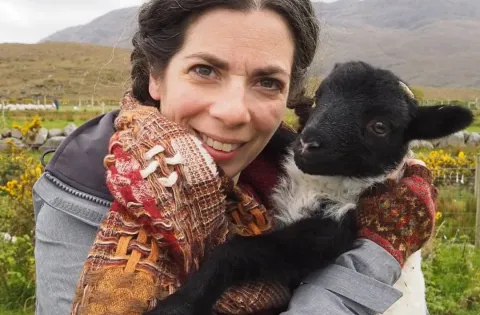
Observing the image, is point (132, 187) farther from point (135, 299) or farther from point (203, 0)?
point (203, 0)

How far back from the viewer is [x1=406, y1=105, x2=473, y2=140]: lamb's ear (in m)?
3.12

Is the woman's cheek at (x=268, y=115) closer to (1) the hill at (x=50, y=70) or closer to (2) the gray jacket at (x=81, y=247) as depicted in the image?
(2) the gray jacket at (x=81, y=247)

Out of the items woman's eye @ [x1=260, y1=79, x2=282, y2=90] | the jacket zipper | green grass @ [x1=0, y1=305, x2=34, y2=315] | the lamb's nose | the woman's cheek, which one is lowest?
green grass @ [x1=0, y1=305, x2=34, y2=315]

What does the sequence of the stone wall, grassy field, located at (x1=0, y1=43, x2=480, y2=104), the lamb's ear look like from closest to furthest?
the lamb's ear → the stone wall → grassy field, located at (x1=0, y1=43, x2=480, y2=104)

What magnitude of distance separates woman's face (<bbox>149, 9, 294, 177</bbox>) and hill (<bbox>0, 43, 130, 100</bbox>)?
5317 cm

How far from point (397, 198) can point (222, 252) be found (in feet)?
2.75

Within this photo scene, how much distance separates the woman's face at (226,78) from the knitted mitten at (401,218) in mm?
668

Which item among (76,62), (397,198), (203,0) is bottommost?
(76,62)

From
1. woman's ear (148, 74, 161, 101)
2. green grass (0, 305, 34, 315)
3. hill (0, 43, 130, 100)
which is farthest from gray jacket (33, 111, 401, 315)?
hill (0, 43, 130, 100)

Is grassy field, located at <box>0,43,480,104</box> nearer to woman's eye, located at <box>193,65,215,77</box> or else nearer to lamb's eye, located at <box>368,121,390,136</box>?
lamb's eye, located at <box>368,121,390,136</box>

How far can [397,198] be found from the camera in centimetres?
262

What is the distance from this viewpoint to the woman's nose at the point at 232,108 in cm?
236

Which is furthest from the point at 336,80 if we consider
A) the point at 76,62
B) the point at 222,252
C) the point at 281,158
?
the point at 76,62

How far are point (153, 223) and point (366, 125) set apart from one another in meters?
1.41
